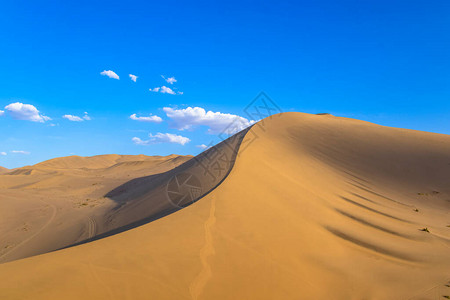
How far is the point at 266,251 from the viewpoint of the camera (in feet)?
14.8

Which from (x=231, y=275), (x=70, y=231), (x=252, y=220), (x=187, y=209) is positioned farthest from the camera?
(x=70, y=231)

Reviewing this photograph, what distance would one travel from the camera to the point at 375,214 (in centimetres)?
770

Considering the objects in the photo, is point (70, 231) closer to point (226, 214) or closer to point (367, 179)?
point (226, 214)

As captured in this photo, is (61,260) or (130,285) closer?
(130,285)

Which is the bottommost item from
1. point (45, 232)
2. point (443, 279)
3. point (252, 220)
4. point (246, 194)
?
point (45, 232)

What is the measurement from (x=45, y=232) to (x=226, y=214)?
10420 millimetres

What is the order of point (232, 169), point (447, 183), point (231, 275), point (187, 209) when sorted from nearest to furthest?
point (231, 275), point (187, 209), point (232, 169), point (447, 183)

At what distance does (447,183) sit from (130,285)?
1535 centimetres

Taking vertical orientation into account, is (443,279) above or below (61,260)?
below

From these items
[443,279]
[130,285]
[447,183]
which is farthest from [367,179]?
[130,285]

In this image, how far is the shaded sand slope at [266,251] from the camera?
3434mm

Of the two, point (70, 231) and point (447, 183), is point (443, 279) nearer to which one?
point (447, 183)

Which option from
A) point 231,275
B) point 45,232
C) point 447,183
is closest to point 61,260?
point 231,275

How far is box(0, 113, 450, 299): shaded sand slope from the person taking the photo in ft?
11.3
